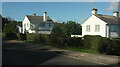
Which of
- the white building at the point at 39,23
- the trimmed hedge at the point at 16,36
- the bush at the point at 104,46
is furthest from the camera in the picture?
the white building at the point at 39,23

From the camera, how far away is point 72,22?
51125 millimetres

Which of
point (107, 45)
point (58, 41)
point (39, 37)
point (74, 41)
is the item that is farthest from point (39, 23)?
point (107, 45)

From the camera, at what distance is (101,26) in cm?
3136

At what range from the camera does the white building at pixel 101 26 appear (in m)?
31.1

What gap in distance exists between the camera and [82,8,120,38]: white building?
3106 centimetres

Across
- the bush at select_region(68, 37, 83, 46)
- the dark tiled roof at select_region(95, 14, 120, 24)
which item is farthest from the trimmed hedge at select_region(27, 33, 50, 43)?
the dark tiled roof at select_region(95, 14, 120, 24)

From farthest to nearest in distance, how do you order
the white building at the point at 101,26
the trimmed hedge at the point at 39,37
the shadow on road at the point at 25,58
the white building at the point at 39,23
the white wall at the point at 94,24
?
1. the white building at the point at 39,23
2. the white building at the point at 101,26
3. the white wall at the point at 94,24
4. the trimmed hedge at the point at 39,37
5. the shadow on road at the point at 25,58

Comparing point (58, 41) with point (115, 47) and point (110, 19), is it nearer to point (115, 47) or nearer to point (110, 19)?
point (115, 47)

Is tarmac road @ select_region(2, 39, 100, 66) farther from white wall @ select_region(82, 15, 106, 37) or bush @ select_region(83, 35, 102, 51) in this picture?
white wall @ select_region(82, 15, 106, 37)

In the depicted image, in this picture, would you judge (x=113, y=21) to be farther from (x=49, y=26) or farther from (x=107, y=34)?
(x=49, y=26)

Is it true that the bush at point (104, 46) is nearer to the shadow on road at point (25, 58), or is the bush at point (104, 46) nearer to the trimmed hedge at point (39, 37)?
Answer: the shadow on road at point (25, 58)

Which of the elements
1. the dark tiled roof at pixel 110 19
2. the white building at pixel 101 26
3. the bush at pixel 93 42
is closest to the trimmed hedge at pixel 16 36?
the white building at pixel 101 26

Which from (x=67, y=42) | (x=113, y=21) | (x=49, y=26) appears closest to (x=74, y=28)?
(x=49, y=26)

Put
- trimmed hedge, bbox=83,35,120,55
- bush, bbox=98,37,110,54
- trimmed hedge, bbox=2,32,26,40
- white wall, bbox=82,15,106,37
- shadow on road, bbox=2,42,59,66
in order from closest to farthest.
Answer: shadow on road, bbox=2,42,59,66
trimmed hedge, bbox=83,35,120,55
bush, bbox=98,37,110,54
white wall, bbox=82,15,106,37
trimmed hedge, bbox=2,32,26,40
